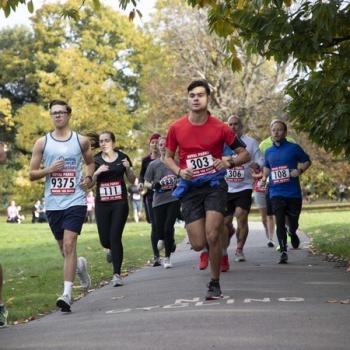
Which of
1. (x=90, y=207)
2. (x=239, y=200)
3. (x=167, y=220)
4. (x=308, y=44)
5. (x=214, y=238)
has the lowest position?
(x=214, y=238)

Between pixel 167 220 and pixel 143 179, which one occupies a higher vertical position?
pixel 143 179

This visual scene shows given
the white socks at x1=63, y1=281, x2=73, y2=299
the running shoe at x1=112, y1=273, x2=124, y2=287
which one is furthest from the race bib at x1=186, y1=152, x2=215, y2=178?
the running shoe at x1=112, y1=273, x2=124, y2=287

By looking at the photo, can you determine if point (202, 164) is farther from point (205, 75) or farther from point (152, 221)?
point (205, 75)

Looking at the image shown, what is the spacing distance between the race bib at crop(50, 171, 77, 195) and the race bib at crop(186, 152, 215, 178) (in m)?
1.27

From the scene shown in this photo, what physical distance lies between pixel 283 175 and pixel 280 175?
0.05 meters

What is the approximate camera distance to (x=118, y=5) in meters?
9.85

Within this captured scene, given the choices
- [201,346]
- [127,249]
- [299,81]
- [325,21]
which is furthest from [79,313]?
[127,249]

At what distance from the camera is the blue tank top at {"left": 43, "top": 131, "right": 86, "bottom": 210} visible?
30.5ft

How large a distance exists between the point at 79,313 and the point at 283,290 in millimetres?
2248

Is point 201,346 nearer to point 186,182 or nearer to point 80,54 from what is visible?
point 186,182

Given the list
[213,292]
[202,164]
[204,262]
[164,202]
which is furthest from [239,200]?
[213,292]

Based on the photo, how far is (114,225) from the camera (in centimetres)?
1141

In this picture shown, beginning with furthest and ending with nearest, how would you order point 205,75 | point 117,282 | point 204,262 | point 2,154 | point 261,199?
point 205,75
point 261,199
point 204,262
point 117,282
point 2,154

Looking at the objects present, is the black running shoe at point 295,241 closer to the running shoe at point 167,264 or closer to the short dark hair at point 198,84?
the running shoe at point 167,264
